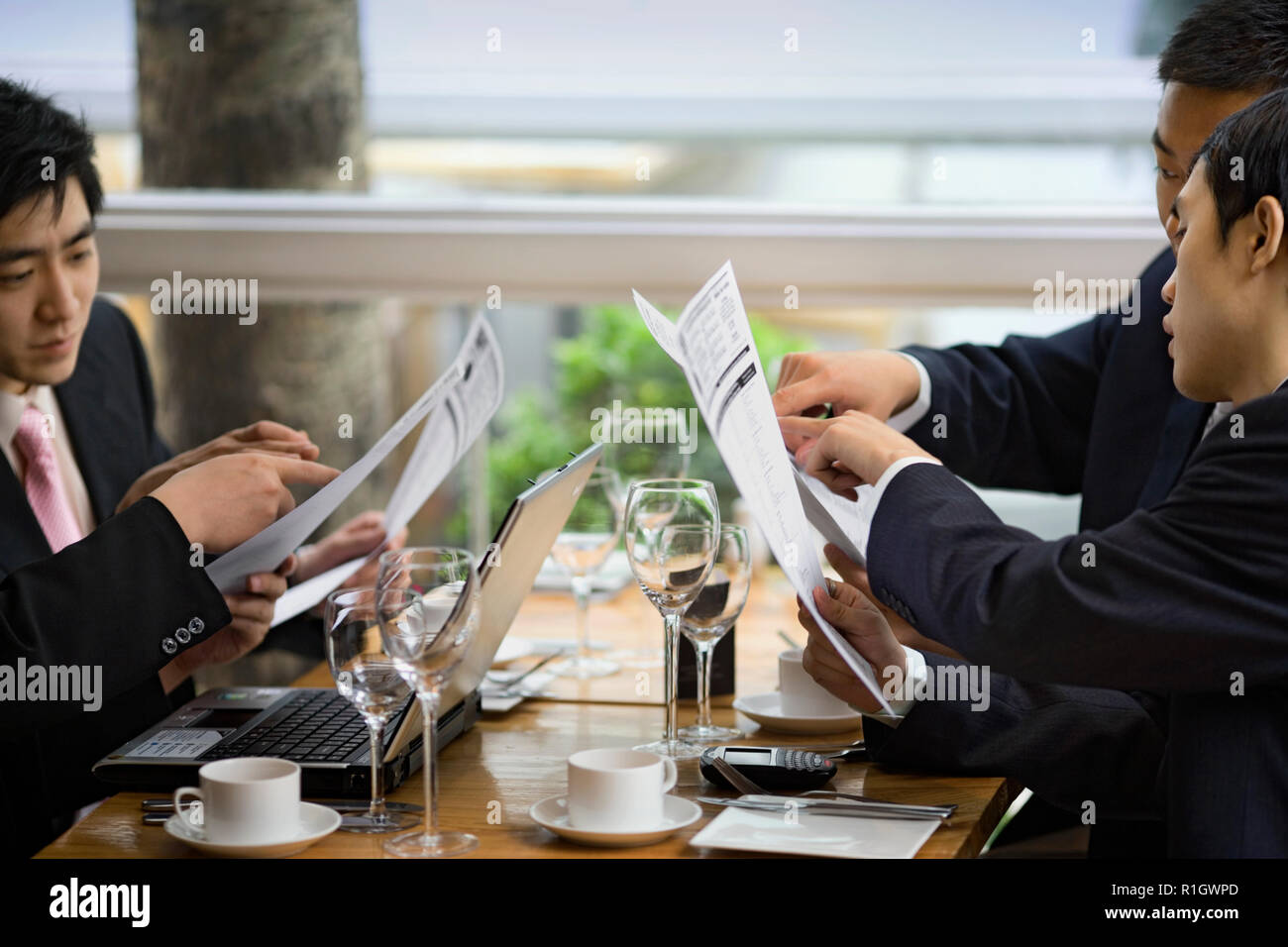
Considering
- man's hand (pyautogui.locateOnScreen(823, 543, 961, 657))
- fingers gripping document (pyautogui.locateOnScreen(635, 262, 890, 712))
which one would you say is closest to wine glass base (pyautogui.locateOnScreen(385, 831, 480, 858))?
A: fingers gripping document (pyautogui.locateOnScreen(635, 262, 890, 712))

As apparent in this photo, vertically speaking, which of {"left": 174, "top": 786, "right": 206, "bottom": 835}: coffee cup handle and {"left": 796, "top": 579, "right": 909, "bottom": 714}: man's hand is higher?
{"left": 796, "top": 579, "right": 909, "bottom": 714}: man's hand

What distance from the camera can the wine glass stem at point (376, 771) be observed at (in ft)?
3.59

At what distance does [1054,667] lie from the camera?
1.08 metres

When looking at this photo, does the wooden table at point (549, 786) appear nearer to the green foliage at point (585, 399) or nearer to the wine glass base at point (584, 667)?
the wine glass base at point (584, 667)

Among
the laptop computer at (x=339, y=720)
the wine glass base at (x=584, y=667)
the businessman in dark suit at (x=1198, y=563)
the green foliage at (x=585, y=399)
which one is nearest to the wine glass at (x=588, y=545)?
the wine glass base at (x=584, y=667)

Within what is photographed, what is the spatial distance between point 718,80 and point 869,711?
6.49 ft

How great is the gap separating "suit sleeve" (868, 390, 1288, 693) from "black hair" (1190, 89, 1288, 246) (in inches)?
7.4

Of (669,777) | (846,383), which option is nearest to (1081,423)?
(846,383)

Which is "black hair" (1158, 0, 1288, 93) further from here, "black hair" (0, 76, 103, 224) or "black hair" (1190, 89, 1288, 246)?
"black hair" (0, 76, 103, 224)

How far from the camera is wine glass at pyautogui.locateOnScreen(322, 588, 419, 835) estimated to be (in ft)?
3.57

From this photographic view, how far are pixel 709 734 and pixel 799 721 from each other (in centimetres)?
10

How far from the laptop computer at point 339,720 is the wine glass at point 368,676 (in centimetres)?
3

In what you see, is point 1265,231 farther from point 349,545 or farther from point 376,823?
point 349,545
